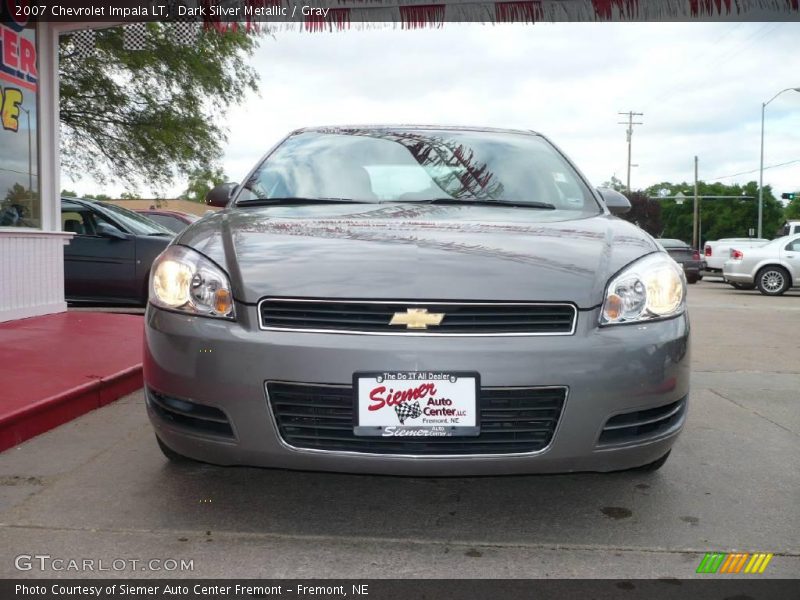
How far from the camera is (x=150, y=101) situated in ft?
50.7

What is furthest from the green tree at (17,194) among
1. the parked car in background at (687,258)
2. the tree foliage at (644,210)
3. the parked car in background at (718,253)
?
the tree foliage at (644,210)

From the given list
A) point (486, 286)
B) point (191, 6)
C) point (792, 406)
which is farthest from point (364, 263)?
point (191, 6)

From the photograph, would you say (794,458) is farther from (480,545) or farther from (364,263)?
(364,263)

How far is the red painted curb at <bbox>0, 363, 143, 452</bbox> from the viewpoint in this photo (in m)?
3.45

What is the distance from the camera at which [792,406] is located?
4.56m

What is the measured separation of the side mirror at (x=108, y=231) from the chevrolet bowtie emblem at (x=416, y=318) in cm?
725

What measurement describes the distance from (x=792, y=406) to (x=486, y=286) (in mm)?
3063

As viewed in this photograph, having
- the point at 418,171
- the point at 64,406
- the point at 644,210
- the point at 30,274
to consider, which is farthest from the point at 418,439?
the point at 644,210

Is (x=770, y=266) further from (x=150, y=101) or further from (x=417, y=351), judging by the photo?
(x=417, y=351)

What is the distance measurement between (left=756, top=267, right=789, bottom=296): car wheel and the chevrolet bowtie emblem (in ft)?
55.7

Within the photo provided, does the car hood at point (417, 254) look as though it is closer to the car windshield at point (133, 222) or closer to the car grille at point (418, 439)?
the car grille at point (418, 439)

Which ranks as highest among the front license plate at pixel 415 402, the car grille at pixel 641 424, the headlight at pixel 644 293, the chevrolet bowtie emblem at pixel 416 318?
the headlight at pixel 644 293

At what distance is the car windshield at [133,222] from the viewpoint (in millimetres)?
9000

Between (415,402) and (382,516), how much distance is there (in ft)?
2.01
